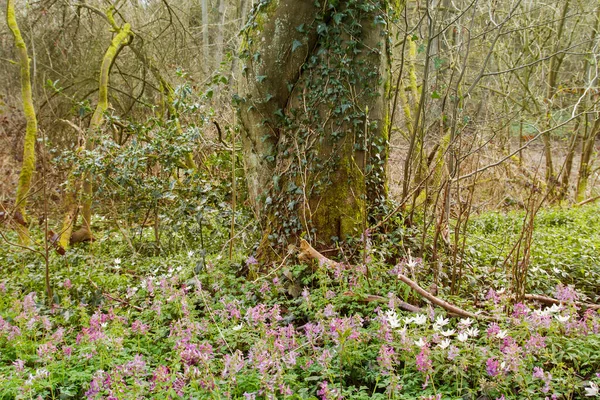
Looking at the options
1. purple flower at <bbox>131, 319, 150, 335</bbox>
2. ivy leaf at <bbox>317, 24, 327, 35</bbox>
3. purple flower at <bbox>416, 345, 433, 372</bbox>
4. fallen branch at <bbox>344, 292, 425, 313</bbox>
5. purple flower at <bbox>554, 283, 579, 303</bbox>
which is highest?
ivy leaf at <bbox>317, 24, 327, 35</bbox>

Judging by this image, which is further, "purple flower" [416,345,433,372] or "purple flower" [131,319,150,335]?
"purple flower" [131,319,150,335]

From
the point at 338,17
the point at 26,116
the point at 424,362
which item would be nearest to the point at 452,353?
the point at 424,362

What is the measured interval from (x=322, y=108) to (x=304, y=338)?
7.02ft

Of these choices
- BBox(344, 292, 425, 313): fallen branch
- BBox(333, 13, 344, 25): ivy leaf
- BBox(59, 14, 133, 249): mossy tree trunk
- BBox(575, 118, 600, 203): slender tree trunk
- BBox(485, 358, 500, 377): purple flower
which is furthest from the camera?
BBox(575, 118, 600, 203): slender tree trunk

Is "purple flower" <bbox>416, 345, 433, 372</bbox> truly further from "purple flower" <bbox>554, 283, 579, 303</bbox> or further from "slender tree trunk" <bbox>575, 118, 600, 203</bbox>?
"slender tree trunk" <bbox>575, 118, 600, 203</bbox>

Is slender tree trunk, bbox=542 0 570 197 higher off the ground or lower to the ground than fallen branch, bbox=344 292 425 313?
higher

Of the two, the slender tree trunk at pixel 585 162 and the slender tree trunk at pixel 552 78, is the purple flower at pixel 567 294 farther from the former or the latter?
the slender tree trunk at pixel 585 162

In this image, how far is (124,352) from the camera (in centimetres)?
285

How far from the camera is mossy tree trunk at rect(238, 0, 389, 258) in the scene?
169 inches

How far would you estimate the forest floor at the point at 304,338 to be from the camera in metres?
2.26

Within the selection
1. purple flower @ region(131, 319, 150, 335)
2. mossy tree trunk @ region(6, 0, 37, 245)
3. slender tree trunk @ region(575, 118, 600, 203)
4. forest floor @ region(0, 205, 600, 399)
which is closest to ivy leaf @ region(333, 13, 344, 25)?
forest floor @ region(0, 205, 600, 399)

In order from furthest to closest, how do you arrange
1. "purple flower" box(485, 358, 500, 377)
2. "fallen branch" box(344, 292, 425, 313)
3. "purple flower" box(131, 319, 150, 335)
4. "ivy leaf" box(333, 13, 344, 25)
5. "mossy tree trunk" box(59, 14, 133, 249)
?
"mossy tree trunk" box(59, 14, 133, 249) → "ivy leaf" box(333, 13, 344, 25) → "fallen branch" box(344, 292, 425, 313) → "purple flower" box(131, 319, 150, 335) → "purple flower" box(485, 358, 500, 377)

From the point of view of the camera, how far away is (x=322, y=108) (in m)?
4.33

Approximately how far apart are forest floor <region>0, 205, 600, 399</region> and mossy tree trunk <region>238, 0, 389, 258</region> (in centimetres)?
51
